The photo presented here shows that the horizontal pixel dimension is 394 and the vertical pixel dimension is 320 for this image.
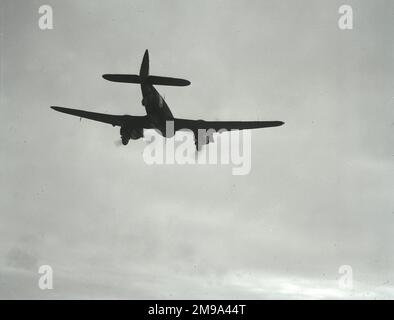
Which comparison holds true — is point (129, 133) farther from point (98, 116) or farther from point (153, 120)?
point (98, 116)

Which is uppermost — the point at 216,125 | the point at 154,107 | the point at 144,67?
the point at 144,67

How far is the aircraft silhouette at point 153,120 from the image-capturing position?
30312 millimetres

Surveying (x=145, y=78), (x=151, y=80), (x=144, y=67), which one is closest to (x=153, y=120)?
(x=151, y=80)

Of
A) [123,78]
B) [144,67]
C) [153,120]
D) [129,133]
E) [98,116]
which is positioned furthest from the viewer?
[98,116]

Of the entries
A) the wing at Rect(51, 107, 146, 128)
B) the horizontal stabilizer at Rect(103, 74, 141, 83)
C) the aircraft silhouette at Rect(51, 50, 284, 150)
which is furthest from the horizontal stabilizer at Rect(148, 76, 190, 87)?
the wing at Rect(51, 107, 146, 128)

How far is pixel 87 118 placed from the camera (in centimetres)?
3797

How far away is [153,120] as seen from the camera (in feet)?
112

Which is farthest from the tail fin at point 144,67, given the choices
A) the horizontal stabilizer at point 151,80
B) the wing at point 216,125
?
the wing at point 216,125

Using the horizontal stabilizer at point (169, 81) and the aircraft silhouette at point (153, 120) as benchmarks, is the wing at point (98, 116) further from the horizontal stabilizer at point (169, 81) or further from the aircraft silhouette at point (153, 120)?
the horizontal stabilizer at point (169, 81)

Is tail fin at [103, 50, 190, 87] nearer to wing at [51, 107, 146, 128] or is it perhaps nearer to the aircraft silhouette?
the aircraft silhouette
